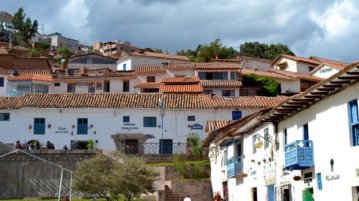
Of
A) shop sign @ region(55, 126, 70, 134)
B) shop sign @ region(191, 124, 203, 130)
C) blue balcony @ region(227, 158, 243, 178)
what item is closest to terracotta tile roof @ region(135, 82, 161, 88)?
shop sign @ region(191, 124, 203, 130)

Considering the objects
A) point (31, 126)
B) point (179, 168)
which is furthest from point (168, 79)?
point (179, 168)

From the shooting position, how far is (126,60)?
9244 centimetres

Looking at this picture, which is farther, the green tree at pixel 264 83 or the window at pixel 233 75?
the green tree at pixel 264 83

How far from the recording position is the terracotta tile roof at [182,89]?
6838cm

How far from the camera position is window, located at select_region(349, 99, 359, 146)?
821 inches

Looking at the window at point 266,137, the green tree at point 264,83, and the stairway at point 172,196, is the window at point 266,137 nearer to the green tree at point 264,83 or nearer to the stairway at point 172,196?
the stairway at point 172,196

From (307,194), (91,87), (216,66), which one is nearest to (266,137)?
(307,194)

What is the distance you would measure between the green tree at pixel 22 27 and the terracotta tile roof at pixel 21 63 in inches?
1736

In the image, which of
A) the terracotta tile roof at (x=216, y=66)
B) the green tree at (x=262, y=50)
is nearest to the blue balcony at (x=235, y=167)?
the terracotta tile roof at (x=216, y=66)

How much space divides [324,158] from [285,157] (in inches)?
130

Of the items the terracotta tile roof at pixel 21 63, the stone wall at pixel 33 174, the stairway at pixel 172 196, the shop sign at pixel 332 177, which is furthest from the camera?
the terracotta tile roof at pixel 21 63

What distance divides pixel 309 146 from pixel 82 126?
126 ft

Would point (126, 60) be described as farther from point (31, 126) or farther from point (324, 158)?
point (324, 158)

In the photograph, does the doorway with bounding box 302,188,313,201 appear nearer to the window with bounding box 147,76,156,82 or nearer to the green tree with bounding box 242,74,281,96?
the green tree with bounding box 242,74,281,96
